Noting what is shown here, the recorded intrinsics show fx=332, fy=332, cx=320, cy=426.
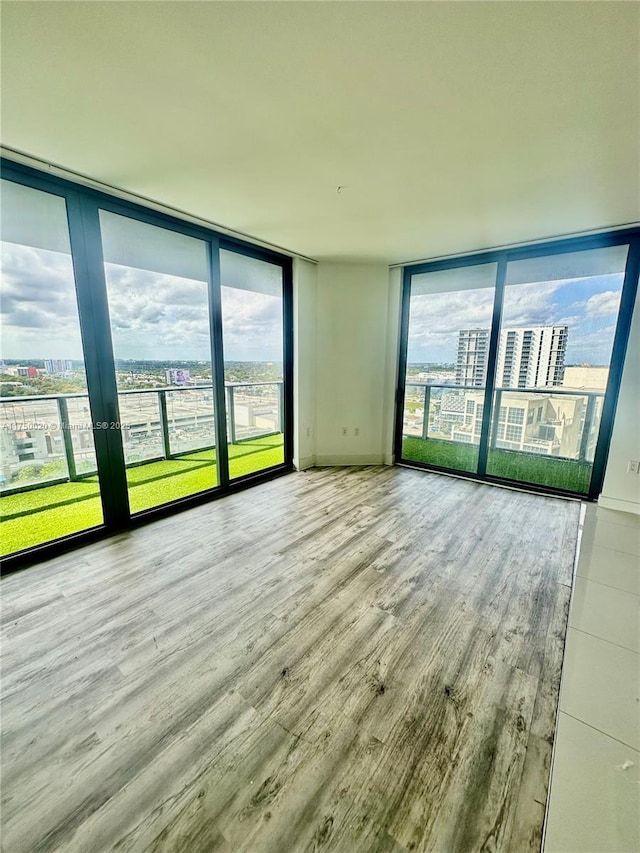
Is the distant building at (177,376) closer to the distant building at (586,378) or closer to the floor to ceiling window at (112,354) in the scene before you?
the floor to ceiling window at (112,354)

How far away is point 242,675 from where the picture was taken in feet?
4.95

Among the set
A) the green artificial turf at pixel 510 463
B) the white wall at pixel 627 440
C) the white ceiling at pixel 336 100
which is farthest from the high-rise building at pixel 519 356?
the white ceiling at pixel 336 100

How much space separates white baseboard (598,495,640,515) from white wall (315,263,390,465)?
2346 mm

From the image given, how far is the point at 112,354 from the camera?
2594 mm

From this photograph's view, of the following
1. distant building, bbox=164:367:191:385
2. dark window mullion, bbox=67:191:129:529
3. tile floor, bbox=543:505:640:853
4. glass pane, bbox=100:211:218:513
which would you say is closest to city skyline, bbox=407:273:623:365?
tile floor, bbox=543:505:640:853

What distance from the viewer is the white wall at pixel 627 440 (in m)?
3.02

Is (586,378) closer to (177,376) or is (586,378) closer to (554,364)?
(554,364)

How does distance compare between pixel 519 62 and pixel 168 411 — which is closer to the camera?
pixel 519 62

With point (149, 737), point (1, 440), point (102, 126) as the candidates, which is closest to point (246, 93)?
point (102, 126)

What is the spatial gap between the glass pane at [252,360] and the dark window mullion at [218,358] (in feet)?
0.40

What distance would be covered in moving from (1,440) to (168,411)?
1.30 meters

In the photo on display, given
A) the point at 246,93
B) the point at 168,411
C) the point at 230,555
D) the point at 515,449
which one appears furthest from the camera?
the point at 515,449

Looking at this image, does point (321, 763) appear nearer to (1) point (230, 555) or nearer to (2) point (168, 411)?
(1) point (230, 555)

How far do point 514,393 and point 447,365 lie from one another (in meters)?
0.83
